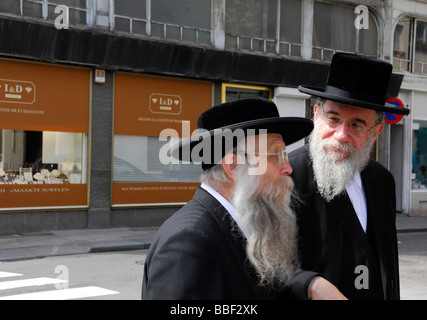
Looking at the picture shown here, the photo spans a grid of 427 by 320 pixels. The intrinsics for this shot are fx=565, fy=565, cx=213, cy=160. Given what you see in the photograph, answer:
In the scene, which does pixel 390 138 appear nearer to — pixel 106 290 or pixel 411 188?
pixel 411 188

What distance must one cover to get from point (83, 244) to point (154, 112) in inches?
180

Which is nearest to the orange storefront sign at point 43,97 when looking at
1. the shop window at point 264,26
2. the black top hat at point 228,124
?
the shop window at point 264,26

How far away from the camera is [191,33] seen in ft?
50.3

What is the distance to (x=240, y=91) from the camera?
1636 centimetres

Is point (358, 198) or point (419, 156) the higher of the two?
point (419, 156)

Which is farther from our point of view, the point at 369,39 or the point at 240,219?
the point at 369,39

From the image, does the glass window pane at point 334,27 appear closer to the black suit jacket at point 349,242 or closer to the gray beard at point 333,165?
the gray beard at point 333,165

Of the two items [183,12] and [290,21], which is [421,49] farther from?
[183,12]

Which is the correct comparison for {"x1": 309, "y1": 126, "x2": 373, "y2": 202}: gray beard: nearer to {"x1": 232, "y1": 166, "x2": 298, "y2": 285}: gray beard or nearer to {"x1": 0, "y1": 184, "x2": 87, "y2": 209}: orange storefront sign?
{"x1": 232, "y1": 166, "x2": 298, "y2": 285}: gray beard

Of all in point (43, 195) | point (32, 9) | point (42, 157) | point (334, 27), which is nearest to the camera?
point (32, 9)

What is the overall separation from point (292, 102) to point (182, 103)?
3.77m

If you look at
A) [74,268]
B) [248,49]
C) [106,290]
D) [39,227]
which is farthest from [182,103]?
[106,290]

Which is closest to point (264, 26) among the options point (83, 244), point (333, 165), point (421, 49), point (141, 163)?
point (141, 163)

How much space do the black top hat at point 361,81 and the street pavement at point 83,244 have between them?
5.94 metres
